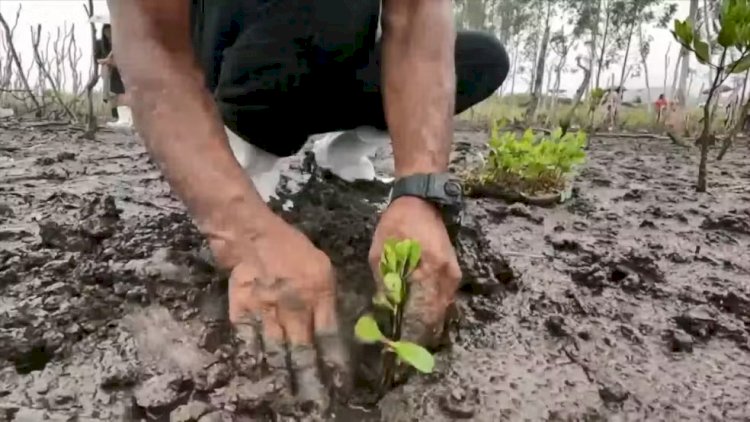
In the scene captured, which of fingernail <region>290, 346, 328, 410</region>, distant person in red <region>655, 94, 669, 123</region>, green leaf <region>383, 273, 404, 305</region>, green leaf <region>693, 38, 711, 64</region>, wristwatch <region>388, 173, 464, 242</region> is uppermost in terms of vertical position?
green leaf <region>693, 38, 711, 64</region>

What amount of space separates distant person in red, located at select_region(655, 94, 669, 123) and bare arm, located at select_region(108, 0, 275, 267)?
3273mm

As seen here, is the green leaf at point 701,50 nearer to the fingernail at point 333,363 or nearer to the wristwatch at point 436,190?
the wristwatch at point 436,190

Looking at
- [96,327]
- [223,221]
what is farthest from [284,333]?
[96,327]

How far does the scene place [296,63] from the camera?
1.36m

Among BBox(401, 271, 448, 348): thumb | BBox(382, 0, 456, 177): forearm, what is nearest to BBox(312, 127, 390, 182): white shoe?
BBox(382, 0, 456, 177): forearm

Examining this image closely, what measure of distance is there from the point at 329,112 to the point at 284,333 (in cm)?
75

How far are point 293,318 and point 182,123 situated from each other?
12.1 inches

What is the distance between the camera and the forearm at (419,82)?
1088 mm

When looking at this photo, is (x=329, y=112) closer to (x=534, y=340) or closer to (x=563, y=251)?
(x=563, y=251)

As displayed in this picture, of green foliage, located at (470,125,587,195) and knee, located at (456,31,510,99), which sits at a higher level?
knee, located at (456,31,510,99)

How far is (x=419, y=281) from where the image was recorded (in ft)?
2.97

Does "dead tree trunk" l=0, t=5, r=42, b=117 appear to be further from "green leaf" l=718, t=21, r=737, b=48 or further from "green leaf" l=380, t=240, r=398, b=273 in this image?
"green leaf" l=380, t=240, r=398, b=273

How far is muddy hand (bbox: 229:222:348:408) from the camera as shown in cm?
86

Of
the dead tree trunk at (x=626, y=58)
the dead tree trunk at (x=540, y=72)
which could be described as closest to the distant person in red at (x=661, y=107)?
the dead tree trunk at (x=626, y=58)
